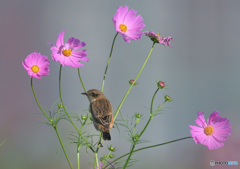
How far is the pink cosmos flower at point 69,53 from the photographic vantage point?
0.89 metres

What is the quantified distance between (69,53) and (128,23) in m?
0.15

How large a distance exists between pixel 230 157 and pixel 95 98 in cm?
144

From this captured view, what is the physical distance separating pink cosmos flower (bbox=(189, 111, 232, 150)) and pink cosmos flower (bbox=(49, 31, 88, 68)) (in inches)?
10.5

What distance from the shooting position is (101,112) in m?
1.06

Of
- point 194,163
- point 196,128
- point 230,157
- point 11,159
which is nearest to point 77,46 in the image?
point 196,128

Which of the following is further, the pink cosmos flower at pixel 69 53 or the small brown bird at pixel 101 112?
the small brown bird at pixel 101 112

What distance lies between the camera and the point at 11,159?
2646mm

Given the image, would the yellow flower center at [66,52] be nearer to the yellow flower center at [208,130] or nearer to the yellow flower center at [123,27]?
the yellow flower center at [123,27]

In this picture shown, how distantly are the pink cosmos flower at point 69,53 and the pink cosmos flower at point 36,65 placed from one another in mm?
27

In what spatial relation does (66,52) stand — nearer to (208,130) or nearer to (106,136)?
(106,136)

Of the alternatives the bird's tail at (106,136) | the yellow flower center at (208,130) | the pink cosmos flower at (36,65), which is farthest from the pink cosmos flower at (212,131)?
the pink cosmos flower at (36,65)

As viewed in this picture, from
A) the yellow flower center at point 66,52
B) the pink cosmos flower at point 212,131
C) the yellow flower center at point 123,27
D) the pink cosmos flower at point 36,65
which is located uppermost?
the yellow flower center at point 123,27

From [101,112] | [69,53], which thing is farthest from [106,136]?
[69,53]

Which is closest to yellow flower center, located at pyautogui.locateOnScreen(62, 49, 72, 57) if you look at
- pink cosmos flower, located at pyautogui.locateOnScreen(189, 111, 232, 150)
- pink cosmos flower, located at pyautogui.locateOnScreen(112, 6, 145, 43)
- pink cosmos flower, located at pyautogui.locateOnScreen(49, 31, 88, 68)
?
pink cosmos flower, located at pyautogui.locateOnScreen(49, 31, 88, 68)
